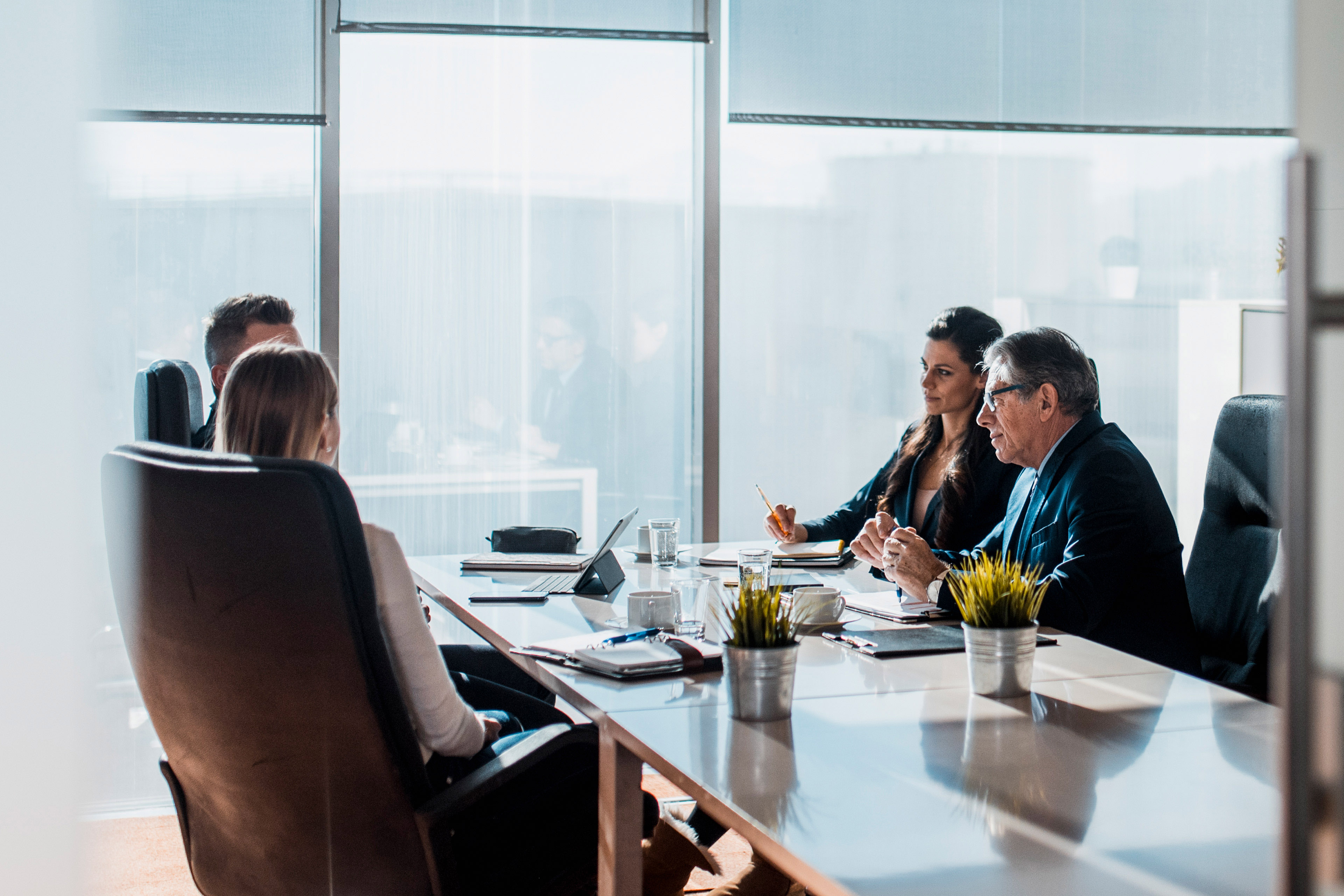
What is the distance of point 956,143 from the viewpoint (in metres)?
4.14

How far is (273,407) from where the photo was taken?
1714 millimetres

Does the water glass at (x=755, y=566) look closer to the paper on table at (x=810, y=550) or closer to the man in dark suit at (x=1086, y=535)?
the man in dark suit at (x=1086, y=535)

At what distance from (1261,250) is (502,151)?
9.48 ft

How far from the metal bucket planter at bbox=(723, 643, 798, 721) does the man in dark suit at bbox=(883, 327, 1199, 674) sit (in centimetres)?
73

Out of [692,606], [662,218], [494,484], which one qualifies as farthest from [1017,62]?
[692,606]

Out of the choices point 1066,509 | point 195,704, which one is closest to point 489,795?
point 195,704

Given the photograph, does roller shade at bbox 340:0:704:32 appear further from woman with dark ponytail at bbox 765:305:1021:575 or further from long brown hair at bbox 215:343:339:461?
long brown hair at bbox 215:343:339:461

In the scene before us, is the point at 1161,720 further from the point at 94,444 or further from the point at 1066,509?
the point at 94,444

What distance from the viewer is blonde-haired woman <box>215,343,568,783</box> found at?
5.11ft

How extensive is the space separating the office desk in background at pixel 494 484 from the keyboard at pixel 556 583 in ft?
3.95

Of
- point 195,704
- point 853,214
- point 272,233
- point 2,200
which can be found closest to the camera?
point 2,200

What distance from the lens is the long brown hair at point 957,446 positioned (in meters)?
2.95

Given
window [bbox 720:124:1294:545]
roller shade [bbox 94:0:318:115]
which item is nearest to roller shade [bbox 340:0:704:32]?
roller shade [bbox 94:0:318:115]

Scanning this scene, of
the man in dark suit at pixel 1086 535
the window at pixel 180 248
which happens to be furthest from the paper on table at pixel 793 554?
the window at pixel 180 248
